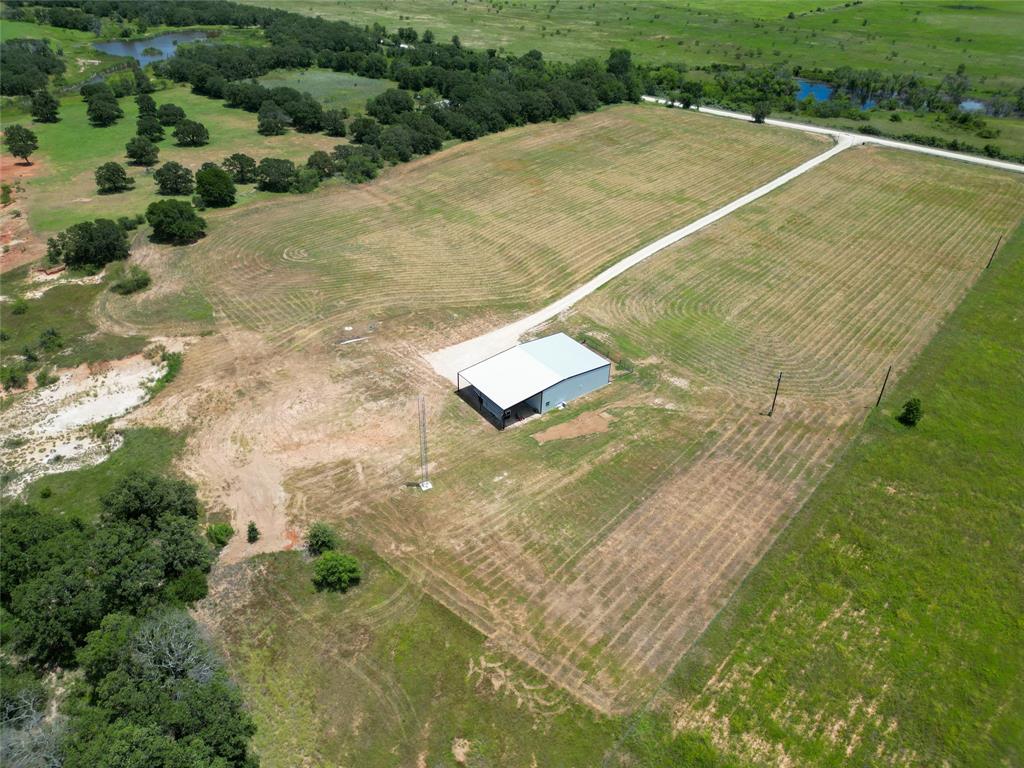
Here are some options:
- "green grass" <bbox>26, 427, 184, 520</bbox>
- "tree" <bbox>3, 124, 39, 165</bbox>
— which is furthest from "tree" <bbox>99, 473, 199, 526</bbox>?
"tree" <bbox>3, 124, 39, 165</bbox>

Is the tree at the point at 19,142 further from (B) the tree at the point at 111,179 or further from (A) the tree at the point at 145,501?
(A) the tree at the point at 145,501

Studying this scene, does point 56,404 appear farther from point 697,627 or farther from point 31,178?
point 31,178

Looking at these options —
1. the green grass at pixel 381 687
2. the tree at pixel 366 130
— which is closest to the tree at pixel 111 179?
the tree at pixel 366 130

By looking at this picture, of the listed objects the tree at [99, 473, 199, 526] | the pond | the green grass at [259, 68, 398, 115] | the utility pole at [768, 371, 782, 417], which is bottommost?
the utility pole at [768, 371, 782, 417]

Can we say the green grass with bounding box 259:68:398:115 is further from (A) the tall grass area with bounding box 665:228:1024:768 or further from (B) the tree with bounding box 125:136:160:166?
(A) the tall grass area with bounding box 665:228:1024:768

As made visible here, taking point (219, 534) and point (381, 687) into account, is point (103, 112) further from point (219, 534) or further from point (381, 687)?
point (381, 687)

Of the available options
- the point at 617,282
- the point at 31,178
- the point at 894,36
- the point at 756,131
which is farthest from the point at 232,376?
the point at 894,36
